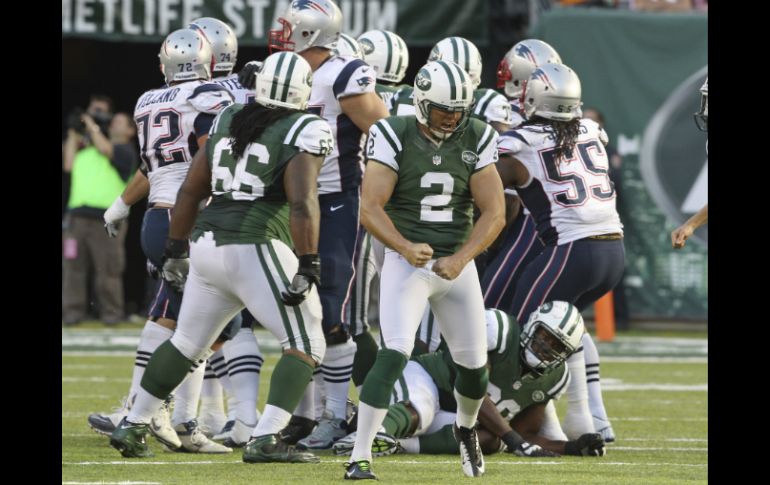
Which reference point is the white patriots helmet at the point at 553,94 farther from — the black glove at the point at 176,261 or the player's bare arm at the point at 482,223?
the black glove at the point at 176,261

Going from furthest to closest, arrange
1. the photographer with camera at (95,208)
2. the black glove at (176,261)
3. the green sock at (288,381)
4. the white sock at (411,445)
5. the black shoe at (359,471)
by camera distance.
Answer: the photographer with camera at (95,208)
the white sock at (411,445)
the black glove at (176,261)
the green sock at (288,381)
the black shoe at (359,471)

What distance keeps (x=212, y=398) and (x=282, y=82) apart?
2.09 metres

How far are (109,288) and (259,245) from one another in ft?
28.1

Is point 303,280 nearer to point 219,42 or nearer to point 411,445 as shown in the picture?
point 411,445

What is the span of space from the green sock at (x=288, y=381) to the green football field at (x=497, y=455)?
26cm

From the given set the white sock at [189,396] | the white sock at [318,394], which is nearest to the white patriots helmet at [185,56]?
the white sock at [189,396]

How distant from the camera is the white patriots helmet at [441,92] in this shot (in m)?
5.58

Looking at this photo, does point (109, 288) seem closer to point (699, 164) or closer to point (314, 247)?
point (699, 164)

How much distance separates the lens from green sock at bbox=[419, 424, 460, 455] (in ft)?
21.5

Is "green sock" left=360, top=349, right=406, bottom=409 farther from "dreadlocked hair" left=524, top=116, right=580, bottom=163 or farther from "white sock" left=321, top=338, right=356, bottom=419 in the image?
"dreadlocked hair" left=524, top=116, right=580, bottom=163

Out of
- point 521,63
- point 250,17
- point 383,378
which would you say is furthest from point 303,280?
point 250,17

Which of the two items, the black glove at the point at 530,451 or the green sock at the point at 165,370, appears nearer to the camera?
the green sock at the point at 165,370

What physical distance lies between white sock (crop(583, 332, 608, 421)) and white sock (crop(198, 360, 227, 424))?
182 centimetres
